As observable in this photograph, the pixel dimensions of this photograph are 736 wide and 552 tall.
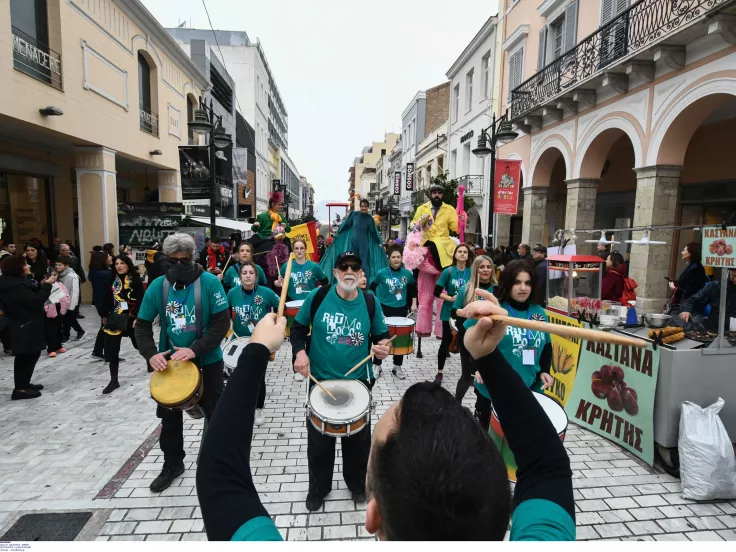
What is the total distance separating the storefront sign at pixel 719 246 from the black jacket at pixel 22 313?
7.99m

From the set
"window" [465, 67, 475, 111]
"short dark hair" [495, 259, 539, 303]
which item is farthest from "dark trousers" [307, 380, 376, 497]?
"window" [465, 67, 475, 111]

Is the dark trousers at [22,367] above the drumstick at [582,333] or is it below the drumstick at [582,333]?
below

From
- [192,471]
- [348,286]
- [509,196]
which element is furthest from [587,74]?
[192,471]

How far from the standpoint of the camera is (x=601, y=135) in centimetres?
1235

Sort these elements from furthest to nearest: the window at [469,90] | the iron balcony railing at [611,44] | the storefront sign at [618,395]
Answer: the window at [469,90], the iron balcony railing at [611,44], the storefront sign at [618,395]

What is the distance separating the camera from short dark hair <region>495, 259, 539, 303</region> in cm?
371

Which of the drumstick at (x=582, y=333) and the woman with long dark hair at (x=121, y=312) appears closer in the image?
the drumstick at (x=582, y=333)

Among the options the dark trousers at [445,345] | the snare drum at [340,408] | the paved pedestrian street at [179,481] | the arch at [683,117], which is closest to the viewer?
the snare drum at [340,408]

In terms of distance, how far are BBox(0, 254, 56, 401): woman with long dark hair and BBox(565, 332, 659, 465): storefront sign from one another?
699 cm

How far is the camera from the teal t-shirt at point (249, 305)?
17.8 ft

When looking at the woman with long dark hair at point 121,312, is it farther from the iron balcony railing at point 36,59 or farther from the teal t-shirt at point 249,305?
the iron balcony railing at point 36,59

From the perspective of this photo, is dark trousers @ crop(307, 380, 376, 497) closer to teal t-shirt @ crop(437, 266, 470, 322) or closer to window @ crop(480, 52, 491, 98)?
teal t-shirt @ crop(437, 266, 470, 322)

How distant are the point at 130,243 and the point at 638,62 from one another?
1432 centimetres

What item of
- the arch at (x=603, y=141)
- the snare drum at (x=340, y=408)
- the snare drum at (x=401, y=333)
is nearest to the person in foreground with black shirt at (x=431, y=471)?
the snare drum at (x=340, y=408)
